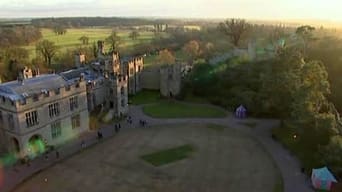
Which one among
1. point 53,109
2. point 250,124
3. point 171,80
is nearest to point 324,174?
point 250,124

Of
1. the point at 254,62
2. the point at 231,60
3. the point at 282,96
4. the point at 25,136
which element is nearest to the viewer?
the point at 25,136

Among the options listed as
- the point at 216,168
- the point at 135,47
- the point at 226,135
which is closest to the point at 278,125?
the point at 226,135

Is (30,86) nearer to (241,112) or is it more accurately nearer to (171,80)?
(171,80)

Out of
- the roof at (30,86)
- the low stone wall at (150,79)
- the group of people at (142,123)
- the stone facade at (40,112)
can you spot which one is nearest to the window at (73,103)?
the stone facade at (40,112)

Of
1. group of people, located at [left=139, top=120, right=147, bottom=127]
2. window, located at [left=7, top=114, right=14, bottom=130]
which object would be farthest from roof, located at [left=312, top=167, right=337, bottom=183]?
window, located at [left=7, top=114, right=14, bottom=130]

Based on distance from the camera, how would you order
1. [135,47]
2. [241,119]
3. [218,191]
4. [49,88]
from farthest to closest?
[135,47]
[241,119]
[49,88]
[218,191]

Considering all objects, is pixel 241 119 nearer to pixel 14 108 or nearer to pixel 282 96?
pixel 282 96

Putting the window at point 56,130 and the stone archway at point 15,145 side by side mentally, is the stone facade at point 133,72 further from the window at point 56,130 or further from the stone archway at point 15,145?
the stone archway at point 15,145
